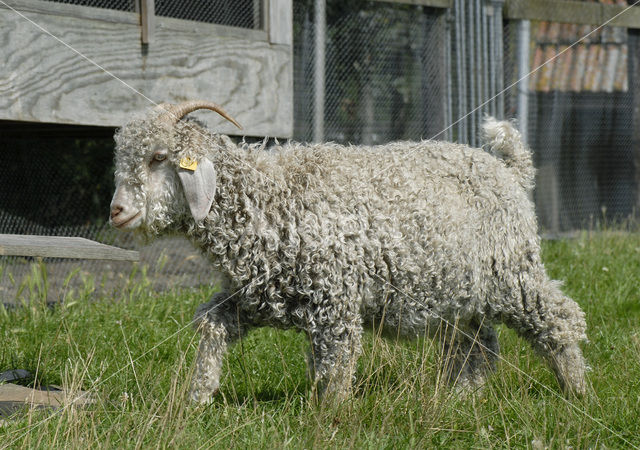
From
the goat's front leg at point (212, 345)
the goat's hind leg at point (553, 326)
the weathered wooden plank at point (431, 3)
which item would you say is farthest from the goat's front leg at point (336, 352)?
the weathered wooden plank at point (431, 3)

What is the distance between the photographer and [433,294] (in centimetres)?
363

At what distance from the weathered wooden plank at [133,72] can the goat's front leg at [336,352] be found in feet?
6.73

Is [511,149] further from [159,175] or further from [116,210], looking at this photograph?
[116,210]

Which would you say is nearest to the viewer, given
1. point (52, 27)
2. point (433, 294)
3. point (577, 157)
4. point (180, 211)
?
point (180, 211)

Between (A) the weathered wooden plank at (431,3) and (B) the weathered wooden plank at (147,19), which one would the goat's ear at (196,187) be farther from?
(A) the weathered wooden plank at (431,3)

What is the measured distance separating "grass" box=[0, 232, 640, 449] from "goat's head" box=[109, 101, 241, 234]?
0.56m

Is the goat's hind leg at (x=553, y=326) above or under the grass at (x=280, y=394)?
above

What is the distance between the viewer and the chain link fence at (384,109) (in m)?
5.95

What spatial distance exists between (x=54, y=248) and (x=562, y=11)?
5380 millimetres

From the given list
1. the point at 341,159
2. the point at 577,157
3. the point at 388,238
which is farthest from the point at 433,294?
the point at 577,157

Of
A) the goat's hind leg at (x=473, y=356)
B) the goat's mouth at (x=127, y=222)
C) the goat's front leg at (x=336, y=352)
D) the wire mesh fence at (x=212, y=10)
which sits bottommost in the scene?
the goat's hind leg at (x=473, y=356)

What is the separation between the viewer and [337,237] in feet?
11.1

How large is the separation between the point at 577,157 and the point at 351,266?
5.27 meters

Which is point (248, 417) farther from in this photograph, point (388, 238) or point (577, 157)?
point (577, 157)
